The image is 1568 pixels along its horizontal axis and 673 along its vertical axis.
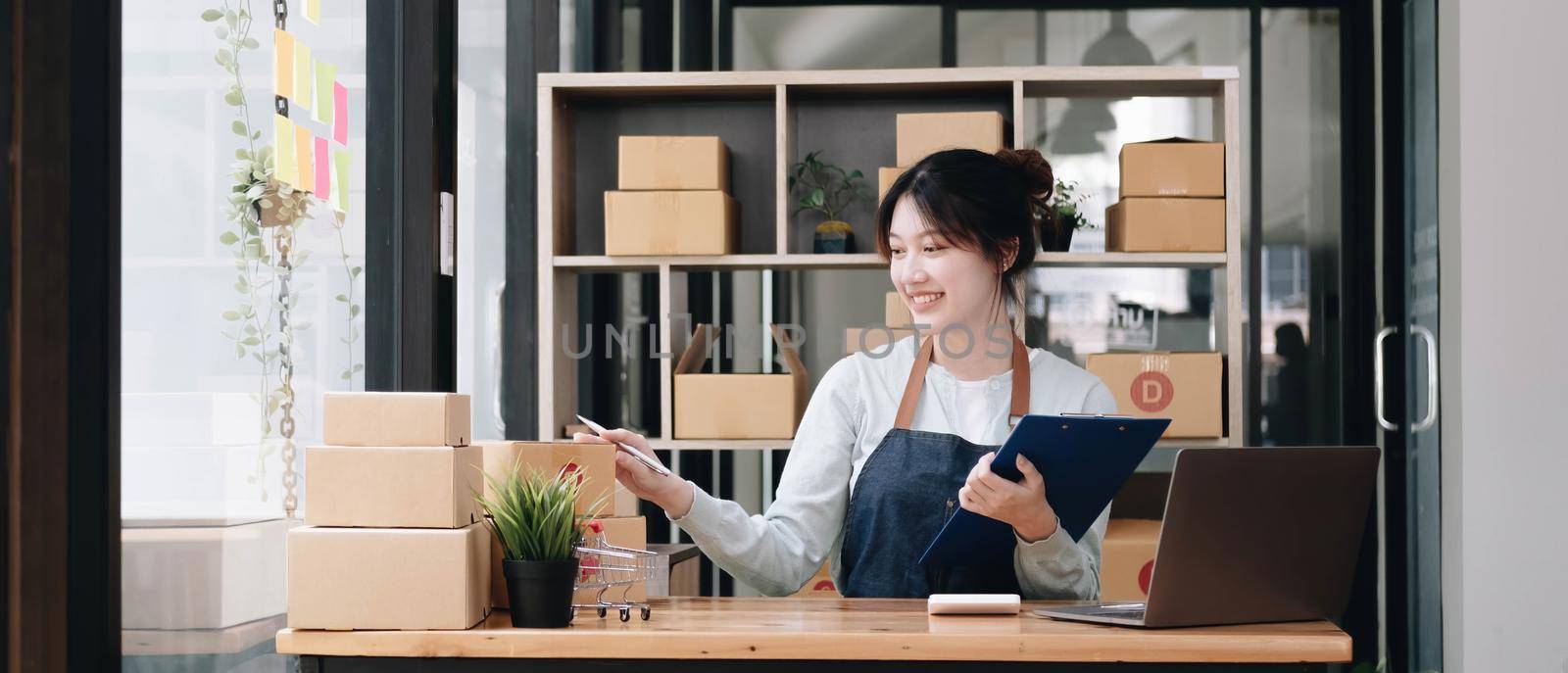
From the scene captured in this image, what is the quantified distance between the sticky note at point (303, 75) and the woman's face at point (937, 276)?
0.97 meters

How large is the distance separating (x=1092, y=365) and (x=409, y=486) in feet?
6.85

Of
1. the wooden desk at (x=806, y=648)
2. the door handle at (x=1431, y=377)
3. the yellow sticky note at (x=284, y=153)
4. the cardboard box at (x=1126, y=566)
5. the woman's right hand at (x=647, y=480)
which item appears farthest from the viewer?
the door handle at (x=1431, y=377)

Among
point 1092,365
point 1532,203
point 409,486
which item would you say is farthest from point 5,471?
point 1532,203

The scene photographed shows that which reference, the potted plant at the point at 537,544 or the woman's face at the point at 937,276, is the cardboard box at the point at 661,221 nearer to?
the woman's face at the point at 937,276

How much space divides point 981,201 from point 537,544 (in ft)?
3.27

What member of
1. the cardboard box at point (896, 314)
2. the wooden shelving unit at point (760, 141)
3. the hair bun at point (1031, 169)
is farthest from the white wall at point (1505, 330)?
the hair bun at point (1031, 169)

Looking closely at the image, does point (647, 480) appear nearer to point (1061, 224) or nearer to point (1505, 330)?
point (1061, 224)

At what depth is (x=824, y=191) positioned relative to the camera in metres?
3.39

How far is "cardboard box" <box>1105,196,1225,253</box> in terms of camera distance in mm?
3117

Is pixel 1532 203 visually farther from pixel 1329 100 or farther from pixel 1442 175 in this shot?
pixel 1329 100

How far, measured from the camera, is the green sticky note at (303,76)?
80.0 inches

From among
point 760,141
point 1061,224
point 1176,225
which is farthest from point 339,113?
point 1176,225

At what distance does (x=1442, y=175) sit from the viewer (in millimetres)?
3650

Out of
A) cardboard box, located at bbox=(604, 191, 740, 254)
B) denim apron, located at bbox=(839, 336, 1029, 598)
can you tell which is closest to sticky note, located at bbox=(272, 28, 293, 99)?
denim apron, located at bbox=(839, 336, 1029, 598)
